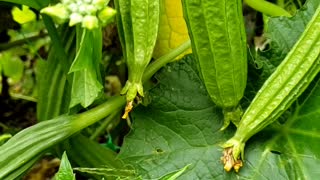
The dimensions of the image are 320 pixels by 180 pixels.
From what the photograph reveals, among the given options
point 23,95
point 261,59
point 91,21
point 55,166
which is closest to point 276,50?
point 261,59

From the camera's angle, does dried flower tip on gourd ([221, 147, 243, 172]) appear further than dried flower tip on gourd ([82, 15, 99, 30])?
Yes

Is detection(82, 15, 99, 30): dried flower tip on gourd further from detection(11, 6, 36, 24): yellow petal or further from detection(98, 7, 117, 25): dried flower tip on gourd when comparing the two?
detection(11, 6, 36, 24): yellow petal

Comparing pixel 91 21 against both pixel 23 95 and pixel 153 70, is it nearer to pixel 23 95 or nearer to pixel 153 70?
pixel 153 70

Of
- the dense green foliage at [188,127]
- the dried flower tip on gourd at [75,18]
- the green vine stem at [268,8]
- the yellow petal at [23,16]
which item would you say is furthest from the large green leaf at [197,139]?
the yellow petal at [23,16]

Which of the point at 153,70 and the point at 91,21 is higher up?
the point at 91,21

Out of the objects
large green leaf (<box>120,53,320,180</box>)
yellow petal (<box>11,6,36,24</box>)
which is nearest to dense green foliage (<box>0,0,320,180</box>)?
large green leaf (<box>120,53,320,180</box>)

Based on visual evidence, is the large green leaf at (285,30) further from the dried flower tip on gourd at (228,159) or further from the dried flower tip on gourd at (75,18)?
the dried flower tip on gourd at (75,18)
